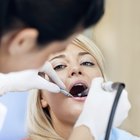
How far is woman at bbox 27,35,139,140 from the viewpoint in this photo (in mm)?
1478

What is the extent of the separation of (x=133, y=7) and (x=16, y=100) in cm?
65

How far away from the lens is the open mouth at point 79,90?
4.88 feet

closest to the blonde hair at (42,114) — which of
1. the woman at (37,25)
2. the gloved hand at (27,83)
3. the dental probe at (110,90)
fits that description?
the dental probe at (110,90)

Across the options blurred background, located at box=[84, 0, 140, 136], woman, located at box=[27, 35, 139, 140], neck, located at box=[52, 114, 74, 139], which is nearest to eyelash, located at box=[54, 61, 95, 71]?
woman, located at box=[27, 35, 139, 140]

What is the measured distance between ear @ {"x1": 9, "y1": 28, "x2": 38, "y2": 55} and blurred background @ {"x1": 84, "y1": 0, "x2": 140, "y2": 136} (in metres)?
0.92

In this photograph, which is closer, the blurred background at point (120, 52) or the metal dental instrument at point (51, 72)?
the metal dental instrument at point (51, 72)

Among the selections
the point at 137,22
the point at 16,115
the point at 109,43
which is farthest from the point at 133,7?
the point at 16,115

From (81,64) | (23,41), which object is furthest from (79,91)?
(23,41)

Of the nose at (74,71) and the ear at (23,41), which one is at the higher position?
the nose at (74,71)

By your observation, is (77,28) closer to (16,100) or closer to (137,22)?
(137,22)

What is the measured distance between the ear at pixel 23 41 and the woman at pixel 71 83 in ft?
2.76

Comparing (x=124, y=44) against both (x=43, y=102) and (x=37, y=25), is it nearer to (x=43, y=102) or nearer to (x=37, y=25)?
(x=43, y=102)

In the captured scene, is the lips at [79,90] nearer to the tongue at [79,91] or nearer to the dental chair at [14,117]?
the tongue at [79,91]

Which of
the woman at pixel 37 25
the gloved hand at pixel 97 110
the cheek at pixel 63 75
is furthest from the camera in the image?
the cheek at pixel 63 75
